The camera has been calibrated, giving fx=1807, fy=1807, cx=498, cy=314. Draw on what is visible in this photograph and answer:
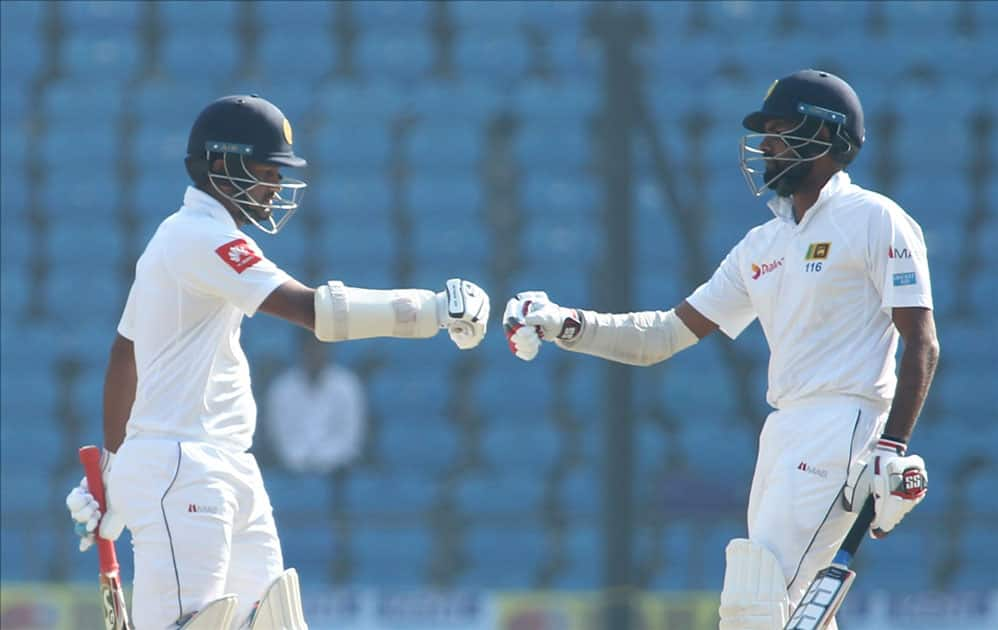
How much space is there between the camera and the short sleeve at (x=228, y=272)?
4.37m

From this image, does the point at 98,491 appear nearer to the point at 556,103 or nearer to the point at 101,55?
the point at 556,103

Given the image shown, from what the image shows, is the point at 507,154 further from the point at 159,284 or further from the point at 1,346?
the point at 159,284

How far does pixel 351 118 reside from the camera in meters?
9.86

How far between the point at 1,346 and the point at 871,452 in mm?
6299

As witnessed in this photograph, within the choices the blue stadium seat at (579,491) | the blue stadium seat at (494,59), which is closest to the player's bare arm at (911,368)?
the blue stadium seat at (579,491)

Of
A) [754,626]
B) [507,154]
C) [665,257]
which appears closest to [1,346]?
[507,154]

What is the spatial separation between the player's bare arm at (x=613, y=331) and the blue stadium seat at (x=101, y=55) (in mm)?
5874

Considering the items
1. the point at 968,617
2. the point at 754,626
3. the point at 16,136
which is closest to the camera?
the point at 754,626

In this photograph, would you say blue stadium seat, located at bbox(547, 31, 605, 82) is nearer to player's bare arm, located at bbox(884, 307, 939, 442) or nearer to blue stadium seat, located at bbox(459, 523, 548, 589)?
blue stadium seat, located at bbox(459, 523, 548, 589)

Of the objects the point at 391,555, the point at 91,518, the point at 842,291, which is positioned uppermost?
the point at 842,291

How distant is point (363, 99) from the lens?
991 centimetres

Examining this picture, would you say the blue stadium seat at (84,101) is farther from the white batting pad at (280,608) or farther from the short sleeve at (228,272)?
the white batting pad at (280,608)

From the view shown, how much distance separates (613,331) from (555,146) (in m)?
4.88

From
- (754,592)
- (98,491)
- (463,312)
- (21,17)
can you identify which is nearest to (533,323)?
(463,312)
